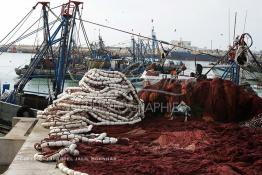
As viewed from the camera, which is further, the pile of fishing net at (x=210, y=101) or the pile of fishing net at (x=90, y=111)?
the pile of fishing net at (x=210, y=101)

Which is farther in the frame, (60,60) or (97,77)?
(60,60)

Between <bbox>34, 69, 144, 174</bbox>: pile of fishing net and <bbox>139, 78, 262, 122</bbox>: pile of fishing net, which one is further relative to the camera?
<bbox>139, 78, 262, 122</bbox>: pile of fishing net

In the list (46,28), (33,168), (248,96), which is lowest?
(33,168)

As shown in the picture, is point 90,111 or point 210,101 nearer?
point 90,111

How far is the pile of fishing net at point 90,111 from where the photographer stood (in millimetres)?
6277

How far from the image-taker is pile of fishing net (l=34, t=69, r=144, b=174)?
628cm

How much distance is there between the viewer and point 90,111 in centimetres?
746

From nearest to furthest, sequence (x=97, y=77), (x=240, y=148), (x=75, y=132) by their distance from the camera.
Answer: (x=240, y=148)
(x=75, y=132)
(x=97, y=77)

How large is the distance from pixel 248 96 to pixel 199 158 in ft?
11.7

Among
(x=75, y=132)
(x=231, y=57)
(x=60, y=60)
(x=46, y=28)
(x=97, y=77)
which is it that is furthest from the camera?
(x=46, y=28)

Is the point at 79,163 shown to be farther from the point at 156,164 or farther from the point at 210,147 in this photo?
the point at 210,147

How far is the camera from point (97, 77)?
817 cm

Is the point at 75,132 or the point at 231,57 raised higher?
the point at 231,57

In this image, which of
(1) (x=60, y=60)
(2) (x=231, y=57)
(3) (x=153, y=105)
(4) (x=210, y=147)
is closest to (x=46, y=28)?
(1) (x=60, y=60)
